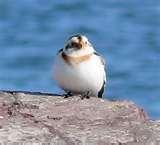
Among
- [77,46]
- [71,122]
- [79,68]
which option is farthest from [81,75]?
[71,122]

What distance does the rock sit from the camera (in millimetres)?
6301

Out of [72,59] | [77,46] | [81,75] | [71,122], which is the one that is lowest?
[71,122]

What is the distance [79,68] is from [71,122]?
1430 millimetres

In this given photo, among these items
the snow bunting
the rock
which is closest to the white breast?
the snow bunting

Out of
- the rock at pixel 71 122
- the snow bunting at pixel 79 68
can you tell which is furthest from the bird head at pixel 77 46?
the rock at pixel 71 122

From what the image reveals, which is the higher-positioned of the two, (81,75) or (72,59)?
(72,59)

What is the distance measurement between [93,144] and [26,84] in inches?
462

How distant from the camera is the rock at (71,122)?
20.7 feet

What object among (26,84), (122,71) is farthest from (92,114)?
(122,71)

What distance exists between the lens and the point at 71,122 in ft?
21.9

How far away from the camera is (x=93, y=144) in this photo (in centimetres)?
624

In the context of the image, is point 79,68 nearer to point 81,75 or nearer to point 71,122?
point 81,75

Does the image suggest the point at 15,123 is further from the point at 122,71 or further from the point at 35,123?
the point at 122,71

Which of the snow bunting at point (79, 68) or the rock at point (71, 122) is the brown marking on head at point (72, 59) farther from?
the rock at point (71, 122)
